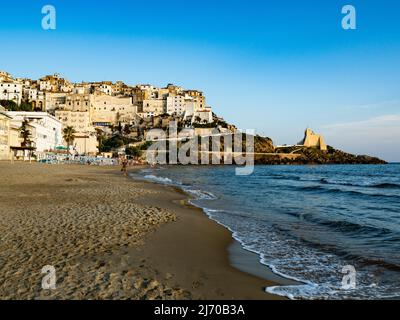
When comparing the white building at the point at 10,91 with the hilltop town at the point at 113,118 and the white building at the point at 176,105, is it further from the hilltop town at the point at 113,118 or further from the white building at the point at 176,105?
the white building at the point at 176,105

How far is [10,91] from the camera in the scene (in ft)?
356

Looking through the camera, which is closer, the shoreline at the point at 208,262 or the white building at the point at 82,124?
the shoreline at the point at 208,262

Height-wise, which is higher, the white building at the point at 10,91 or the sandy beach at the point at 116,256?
the white building at the point at 10,91

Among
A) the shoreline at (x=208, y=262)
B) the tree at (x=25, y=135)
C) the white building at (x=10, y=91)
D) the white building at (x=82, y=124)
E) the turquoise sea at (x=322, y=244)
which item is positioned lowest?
the turquoise sea at (x=322, y=244)

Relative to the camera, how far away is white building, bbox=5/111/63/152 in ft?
226

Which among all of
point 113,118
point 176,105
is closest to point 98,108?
point 113,118

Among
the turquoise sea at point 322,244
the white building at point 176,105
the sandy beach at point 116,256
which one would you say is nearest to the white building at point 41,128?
the sandy beach at point 116,256

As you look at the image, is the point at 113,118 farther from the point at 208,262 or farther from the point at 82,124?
the point at 208,262

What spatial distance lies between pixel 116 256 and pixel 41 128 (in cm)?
7440

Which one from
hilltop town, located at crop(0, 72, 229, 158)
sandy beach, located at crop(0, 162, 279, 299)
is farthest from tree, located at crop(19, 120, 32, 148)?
sandy beach, located at crop(0, 162, 279, 299)

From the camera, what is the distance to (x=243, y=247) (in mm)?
9352

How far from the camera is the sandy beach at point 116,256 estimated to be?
5.48m
